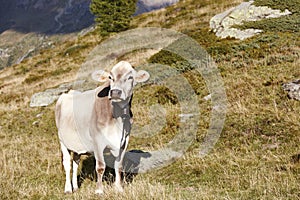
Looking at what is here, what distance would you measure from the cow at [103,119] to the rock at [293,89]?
19.3ft

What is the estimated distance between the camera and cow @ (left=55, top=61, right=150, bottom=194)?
A: 6.05 meters

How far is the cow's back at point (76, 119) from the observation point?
7.08 m

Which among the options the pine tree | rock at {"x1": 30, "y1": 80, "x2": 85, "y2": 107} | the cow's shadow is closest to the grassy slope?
the cow's shadow

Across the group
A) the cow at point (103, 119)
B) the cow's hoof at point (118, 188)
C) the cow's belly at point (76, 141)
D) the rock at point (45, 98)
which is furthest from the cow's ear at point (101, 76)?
the rock at point (45, 98)

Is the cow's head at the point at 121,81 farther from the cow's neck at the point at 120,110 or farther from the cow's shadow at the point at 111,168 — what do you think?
the cow's shadow at the point at 111,168

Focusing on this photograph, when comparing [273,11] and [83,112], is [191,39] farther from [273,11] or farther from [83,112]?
[83,112]

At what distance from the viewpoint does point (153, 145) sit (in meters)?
10.6

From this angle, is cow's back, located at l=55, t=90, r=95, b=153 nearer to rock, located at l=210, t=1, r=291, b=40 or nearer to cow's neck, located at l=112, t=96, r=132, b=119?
cow's neck, located at l=112, t=96, r=132, b=119

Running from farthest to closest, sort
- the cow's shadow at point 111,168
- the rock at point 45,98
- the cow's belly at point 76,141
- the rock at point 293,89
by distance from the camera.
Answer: the rock at point 45,98 < the rock at point 293,89 < the cow's shadow at point 111,168 < the cow's belly at point 76,141

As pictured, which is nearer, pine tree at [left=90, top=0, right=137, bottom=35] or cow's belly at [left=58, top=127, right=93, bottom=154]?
cow's belly at [left=58, top=127, right=93, bottom=154]

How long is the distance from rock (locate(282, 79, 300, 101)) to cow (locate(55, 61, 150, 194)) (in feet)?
19.3

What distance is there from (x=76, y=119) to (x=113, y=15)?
32.8m

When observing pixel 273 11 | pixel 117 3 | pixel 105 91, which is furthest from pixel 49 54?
pixel 105 91

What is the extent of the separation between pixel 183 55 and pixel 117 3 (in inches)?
904
